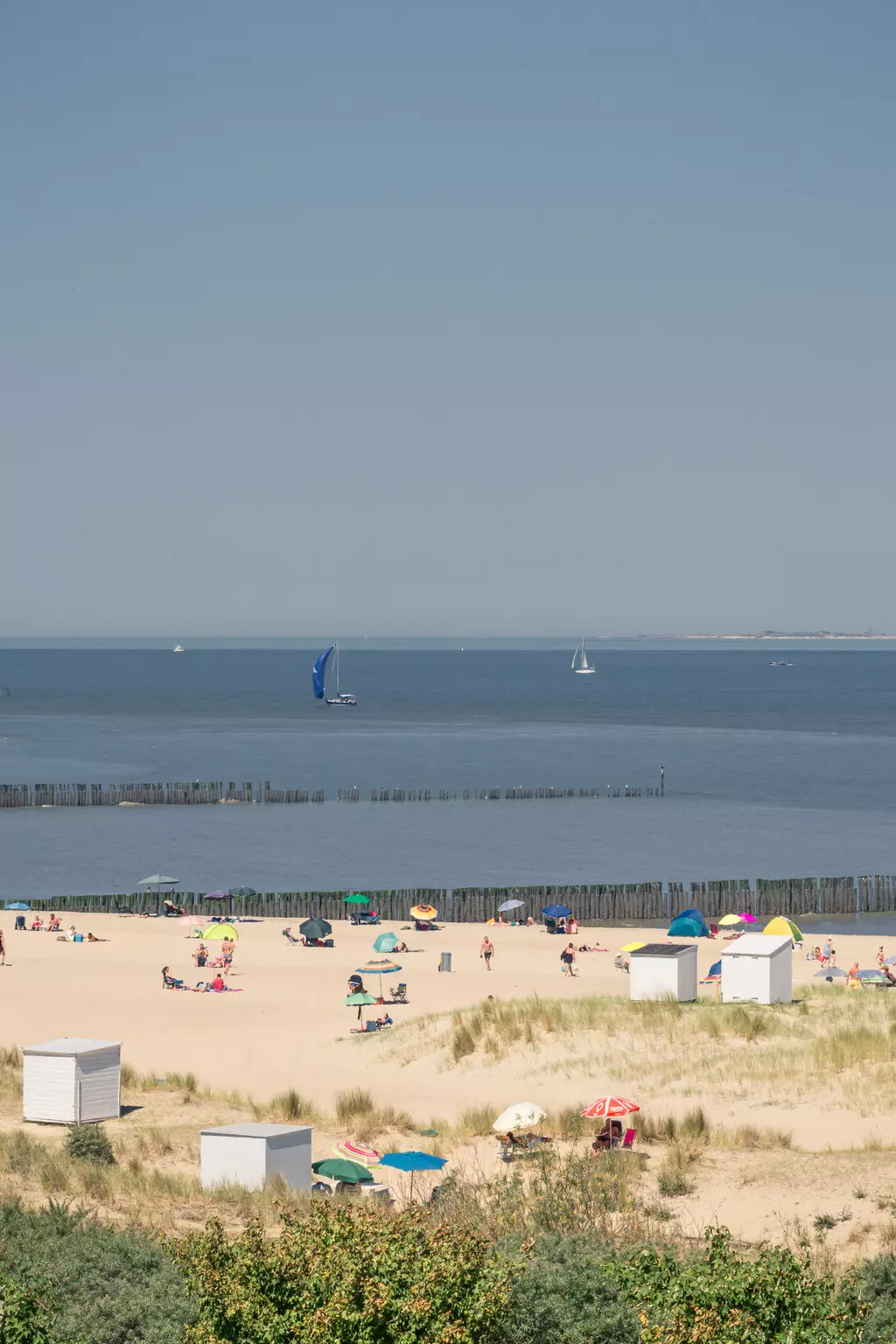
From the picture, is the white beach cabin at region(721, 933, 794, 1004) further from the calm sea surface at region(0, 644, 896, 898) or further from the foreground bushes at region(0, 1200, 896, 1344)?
the calm sea surface at region(0, 644, 896, 898)

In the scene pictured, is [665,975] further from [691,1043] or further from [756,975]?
[691,1043]

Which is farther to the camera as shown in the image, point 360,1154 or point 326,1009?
point 326,1009

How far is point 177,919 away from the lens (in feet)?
171

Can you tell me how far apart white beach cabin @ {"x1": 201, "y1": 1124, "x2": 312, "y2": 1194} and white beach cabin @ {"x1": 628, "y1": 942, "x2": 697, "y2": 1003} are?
42.6 feet

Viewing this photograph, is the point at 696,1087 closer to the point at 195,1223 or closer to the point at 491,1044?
the point at 491,1044

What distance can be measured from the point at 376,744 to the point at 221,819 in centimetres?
5530

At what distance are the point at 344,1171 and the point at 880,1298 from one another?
Result: 322 inches

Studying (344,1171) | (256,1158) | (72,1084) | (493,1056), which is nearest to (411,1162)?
(344,1171)

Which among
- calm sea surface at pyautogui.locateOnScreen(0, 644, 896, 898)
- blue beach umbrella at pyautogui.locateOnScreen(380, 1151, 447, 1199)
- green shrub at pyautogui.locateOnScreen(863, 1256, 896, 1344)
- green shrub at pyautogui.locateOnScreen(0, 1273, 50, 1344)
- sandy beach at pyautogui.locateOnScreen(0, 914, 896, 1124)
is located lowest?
sandy beach at pyautogui.locateOnScreen(0, 914, 896, 1124)

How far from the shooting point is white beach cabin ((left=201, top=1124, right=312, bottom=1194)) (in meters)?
18.2

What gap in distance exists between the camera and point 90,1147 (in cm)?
1984

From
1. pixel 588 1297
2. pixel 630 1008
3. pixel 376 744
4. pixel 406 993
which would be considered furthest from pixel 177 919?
pixel 376 744

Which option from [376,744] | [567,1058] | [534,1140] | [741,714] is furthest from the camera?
[741,714]

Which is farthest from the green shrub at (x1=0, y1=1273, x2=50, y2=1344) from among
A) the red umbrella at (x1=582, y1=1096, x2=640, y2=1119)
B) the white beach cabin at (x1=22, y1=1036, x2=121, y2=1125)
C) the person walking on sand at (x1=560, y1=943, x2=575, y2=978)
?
the person walking on sand at (x1=560, y1=943, x2=575, y2=978)
